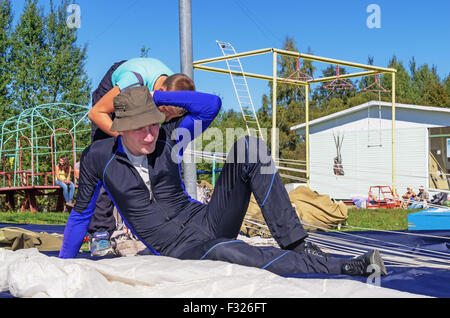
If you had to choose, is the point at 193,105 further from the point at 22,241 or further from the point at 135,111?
the point at 22,241

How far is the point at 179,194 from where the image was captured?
2.42 meters

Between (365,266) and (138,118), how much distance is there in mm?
1184

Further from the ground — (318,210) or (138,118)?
(138,118)

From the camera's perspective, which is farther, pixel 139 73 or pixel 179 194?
pixel 139 73

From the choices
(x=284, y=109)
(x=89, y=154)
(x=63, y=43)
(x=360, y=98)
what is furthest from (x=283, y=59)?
(x=89, y=154)

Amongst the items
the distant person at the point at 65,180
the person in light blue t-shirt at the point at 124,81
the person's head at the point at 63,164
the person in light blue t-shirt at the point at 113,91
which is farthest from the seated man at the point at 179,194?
the person's head at the point at 63,164

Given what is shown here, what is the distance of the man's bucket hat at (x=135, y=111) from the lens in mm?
2115

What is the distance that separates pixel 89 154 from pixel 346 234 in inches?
130

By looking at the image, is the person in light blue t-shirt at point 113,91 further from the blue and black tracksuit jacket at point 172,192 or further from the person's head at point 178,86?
the blue and black tracksuit jacket at point 172,192

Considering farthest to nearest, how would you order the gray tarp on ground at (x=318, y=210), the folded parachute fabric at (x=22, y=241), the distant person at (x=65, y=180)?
the distant person at (x=65, y=180)
the gray tarp on ground at (x=318, y=210)
the folded parachute fabric at (x=22, y=241)

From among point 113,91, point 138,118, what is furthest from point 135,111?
point 113,91

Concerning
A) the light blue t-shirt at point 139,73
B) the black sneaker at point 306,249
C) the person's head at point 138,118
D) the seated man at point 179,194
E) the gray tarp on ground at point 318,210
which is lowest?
the gray tarp on ground at point 318,210

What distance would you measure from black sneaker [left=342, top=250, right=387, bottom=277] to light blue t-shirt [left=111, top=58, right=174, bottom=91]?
61.0 inches

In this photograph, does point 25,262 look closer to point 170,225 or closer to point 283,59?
point 170,225
